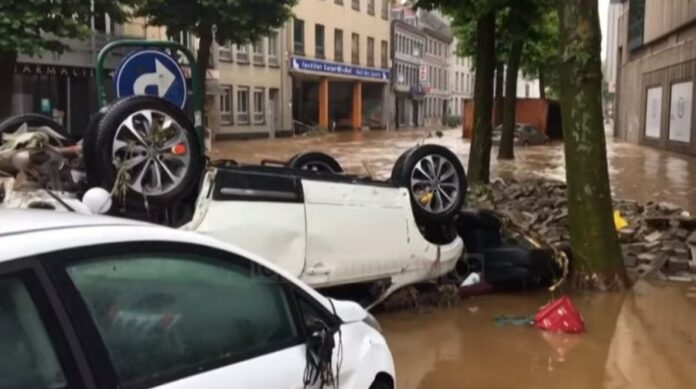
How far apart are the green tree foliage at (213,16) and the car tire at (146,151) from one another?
1950 centimetres

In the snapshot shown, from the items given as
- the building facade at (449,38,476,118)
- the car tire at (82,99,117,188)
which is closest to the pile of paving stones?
the car tire at (82,99,117,188)

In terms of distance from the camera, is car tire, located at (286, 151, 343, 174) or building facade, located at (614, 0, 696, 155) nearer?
car tire, located at (286, 151, 343, 174)

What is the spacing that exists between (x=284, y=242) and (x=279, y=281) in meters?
2.37

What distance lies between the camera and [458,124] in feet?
252

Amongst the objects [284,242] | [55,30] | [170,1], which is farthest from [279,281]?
[170,1]

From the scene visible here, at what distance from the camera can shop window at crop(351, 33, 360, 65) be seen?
56.3 m

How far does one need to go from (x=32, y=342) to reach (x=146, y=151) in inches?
116

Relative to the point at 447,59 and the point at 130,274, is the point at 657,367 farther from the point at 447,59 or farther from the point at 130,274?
the point at 447,59

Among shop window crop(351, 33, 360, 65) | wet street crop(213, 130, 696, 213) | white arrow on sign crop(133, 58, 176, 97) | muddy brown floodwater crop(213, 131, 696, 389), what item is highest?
shop window crop(351, 33, 360, 65)

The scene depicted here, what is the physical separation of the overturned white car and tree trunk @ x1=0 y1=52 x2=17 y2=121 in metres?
12.8

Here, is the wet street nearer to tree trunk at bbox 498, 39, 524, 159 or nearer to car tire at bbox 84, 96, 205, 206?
tree trunk at bbox 498, 39, 524, 159

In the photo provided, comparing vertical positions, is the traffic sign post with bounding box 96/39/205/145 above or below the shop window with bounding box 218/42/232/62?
below

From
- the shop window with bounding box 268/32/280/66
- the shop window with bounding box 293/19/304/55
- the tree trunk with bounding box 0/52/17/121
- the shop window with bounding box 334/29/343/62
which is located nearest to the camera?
the tree trunk with bounding box 0/52/17/121

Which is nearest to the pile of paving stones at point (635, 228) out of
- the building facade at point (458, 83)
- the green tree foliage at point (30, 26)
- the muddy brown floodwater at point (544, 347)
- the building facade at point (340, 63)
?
the muddy brown floodwater at point (544, 347)
